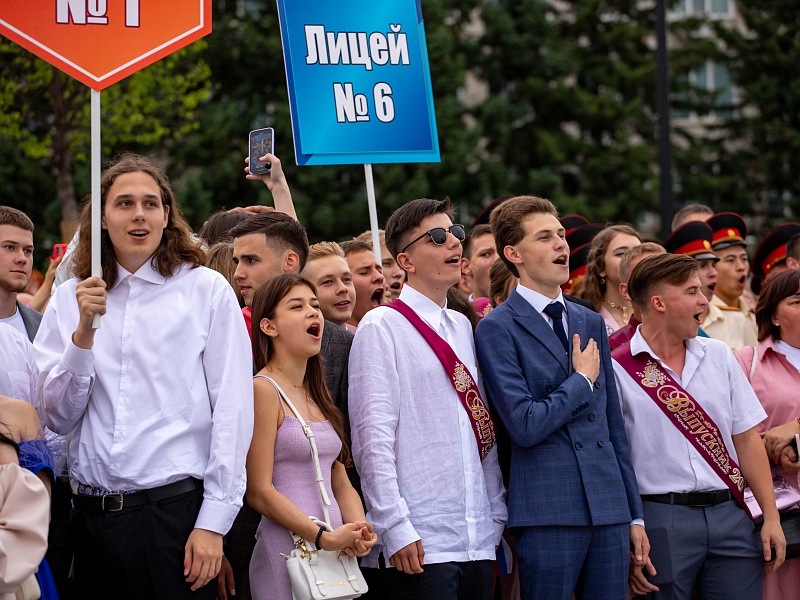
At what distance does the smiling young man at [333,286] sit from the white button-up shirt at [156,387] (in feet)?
4.66

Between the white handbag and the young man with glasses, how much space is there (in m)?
0.27

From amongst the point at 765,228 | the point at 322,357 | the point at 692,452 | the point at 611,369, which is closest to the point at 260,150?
the point at 322,357

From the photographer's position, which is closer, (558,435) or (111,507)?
(111,507)

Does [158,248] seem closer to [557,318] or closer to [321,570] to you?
[321,570]

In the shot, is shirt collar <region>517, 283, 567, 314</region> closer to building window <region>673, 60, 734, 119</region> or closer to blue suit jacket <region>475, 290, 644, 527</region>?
blue suit jacket <region>475, 290, 644, 527</region>

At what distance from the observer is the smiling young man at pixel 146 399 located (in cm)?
400

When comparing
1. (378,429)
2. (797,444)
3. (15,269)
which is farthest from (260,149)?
(797,444)

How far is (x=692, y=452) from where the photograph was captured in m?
5.27

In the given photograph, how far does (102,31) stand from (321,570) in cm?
227

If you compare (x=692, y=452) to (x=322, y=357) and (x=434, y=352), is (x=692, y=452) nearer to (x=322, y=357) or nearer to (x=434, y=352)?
(x=434, y=352)

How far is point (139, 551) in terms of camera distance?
398cm

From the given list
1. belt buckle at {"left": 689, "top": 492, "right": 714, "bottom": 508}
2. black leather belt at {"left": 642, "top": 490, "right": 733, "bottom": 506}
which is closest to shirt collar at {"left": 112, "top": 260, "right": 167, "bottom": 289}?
black leather belt at {"left": 642, "top": 490, "right": 733, "bottom": 506}

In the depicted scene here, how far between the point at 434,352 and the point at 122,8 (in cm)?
191

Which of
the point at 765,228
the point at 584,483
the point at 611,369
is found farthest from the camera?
the point at 765,228
